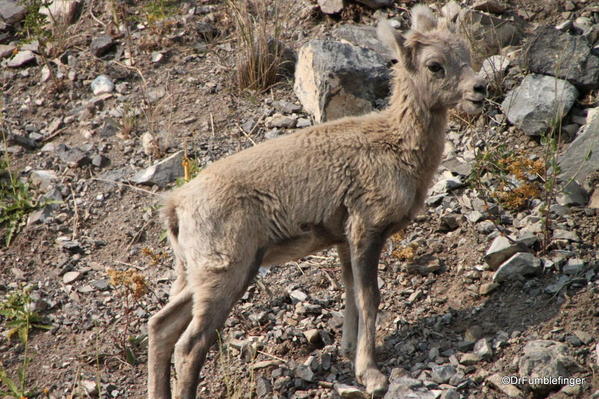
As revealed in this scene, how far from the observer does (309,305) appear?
7.87 metres

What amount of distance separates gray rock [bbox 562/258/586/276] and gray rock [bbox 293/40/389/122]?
3.47 metres

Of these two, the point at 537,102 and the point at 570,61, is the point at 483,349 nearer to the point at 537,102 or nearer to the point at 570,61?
the point at 537,102

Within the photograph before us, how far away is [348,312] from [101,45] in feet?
21.0

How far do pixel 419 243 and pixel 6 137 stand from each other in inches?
233

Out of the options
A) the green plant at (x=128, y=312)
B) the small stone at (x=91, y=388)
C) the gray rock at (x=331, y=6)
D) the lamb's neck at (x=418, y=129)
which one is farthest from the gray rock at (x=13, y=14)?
the lamb's neck at (x=418, y=129)

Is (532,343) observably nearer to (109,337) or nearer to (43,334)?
(109,337)

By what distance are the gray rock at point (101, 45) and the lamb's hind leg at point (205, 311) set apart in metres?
6.15

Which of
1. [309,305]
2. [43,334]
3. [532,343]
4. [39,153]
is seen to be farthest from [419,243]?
[39,153]

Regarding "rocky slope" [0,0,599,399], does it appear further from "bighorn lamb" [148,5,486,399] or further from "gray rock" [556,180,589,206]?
"bighorn lamb" [148,5,486,399]

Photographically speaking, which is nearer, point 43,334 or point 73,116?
point 43,334

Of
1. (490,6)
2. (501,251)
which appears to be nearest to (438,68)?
(501,251)

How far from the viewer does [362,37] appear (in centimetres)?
1066

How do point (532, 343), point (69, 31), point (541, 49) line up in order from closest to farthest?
point (532, 343)
point (541, 49)
point (69, 31)

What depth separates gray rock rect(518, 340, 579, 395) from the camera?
6.06 metres
